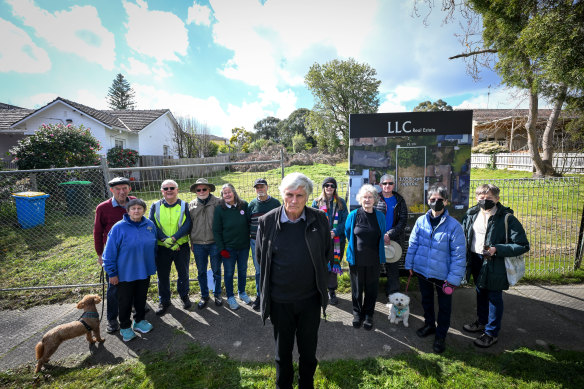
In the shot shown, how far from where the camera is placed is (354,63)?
36.2 metres

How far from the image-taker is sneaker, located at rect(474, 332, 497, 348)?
120 inches

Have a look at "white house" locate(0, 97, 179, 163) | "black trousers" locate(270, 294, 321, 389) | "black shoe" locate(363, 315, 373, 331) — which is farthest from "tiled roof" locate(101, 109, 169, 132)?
"black trousers" locate(270, 294, 321, 389)

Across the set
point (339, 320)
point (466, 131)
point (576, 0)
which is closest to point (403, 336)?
point (339, 320)

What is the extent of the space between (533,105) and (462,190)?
11760mm

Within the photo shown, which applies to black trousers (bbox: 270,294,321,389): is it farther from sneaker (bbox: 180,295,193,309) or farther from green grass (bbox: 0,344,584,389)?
sneaker (bbox: 180,295,193,309)

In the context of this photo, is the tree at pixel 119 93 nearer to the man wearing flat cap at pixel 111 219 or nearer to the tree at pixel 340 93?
the tree at pixel 340 93

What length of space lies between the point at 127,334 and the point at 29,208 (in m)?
7.60

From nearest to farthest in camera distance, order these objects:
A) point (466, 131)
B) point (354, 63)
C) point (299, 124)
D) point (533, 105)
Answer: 1. point (466, 131)
2. point (533, 105)
3. point (354, 63)
4. point (299, 124)

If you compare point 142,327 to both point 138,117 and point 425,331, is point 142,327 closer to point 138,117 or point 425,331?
point 425,331

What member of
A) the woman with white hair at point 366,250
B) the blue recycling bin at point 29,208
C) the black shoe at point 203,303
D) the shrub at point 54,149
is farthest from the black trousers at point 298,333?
the shrub at point 54,149

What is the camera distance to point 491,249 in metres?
2.96

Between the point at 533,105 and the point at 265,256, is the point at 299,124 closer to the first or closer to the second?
the point at 533,105

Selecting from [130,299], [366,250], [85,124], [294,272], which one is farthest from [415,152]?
[85,124]

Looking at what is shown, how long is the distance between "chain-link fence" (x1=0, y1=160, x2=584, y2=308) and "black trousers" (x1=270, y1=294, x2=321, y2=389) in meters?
2.52
